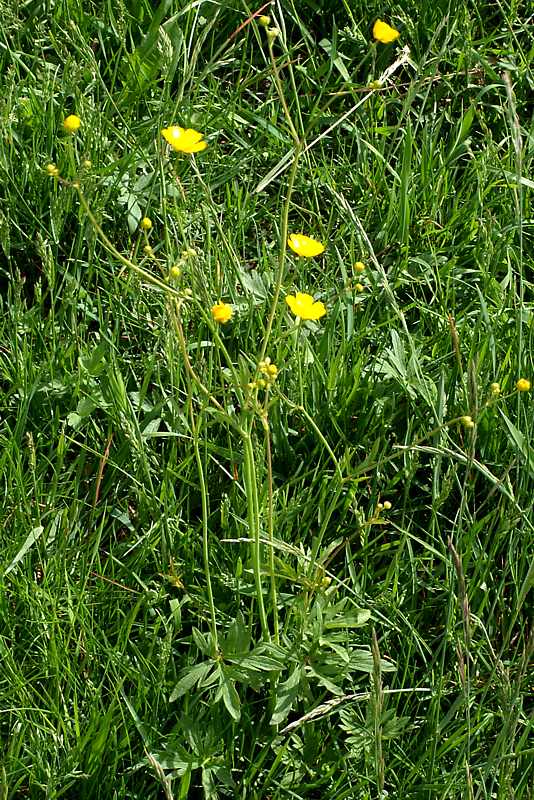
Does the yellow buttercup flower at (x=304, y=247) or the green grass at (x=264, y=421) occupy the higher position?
the yellow buttercup flower at (x=304, y=247)

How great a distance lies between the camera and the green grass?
69.5 inches

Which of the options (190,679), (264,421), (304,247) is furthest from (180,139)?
(190,679)

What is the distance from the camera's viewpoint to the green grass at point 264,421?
1.76m

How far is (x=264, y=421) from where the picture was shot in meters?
1.58

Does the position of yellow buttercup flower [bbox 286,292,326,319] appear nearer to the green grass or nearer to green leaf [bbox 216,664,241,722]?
the green grass

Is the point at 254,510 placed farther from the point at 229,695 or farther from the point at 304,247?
the point at 304,247

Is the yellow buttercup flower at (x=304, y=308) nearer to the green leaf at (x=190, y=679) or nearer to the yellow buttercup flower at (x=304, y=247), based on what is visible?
the yellow buttercup flower at (x=304, y=247)

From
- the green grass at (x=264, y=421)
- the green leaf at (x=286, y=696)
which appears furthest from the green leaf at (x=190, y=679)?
→ the green leaf at (x=286, y=696)

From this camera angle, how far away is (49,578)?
192cm

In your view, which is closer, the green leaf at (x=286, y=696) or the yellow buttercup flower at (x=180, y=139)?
the yellow buttercup flower at (x=180, y=139)

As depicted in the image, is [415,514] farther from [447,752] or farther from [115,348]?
[115,348]

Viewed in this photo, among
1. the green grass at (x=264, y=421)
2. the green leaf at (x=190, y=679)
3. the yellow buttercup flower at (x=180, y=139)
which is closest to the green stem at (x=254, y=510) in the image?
the green grass at (x=264, y=421)

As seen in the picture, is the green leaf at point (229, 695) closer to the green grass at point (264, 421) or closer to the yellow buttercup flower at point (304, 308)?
the green grass at point (264, 421)

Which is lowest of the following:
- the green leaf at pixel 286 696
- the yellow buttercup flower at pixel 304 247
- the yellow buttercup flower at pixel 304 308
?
the green leaf at pixel 286 696
